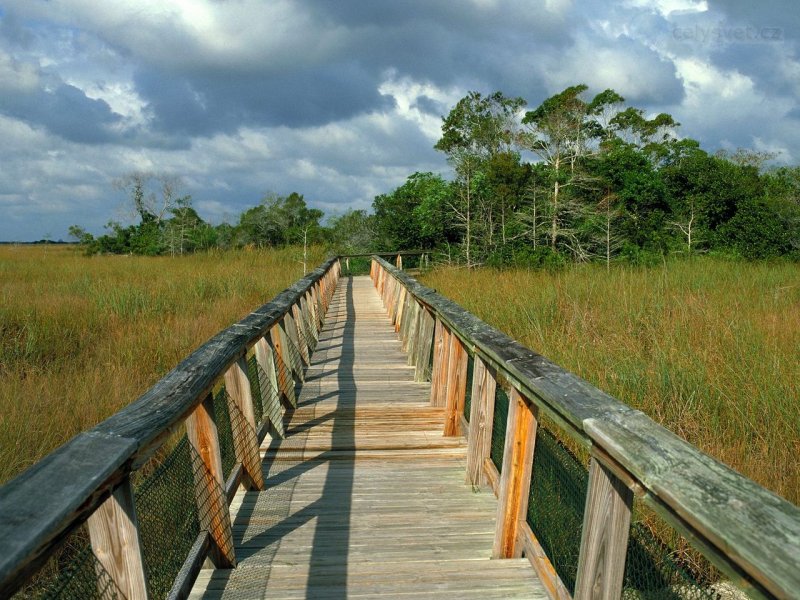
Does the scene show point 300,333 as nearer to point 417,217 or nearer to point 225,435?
point 225,435

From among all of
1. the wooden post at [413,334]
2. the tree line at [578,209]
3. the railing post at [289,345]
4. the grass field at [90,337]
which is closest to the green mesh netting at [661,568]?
the railing post at [289,345]

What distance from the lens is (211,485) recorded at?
2.56 m

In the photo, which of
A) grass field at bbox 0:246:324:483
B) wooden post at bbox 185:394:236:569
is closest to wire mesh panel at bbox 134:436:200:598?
wooden post at bbox 185:394:236:569

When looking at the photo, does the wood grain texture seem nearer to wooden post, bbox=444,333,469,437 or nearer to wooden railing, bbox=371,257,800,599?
wooden post, bbox=444,333,469,437

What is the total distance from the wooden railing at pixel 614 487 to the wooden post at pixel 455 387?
76cm

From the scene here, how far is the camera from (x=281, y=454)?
4.04m

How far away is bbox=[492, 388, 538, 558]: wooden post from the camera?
248cm

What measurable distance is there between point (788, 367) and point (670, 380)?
3.13 feet

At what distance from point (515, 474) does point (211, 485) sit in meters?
1.26

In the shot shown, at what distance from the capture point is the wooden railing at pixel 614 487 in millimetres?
1051

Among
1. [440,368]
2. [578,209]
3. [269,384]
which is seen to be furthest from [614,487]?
[578,209]

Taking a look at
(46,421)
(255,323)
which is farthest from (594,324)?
(46,421)

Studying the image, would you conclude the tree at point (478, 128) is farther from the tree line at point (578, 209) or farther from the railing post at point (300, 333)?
the railing post at point (300, 333)

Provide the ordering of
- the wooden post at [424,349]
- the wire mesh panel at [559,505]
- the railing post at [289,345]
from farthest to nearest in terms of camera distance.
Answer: the wooden post at [424,349] < the railing post at [289,345] < the wire mesh panel at [559,505]
